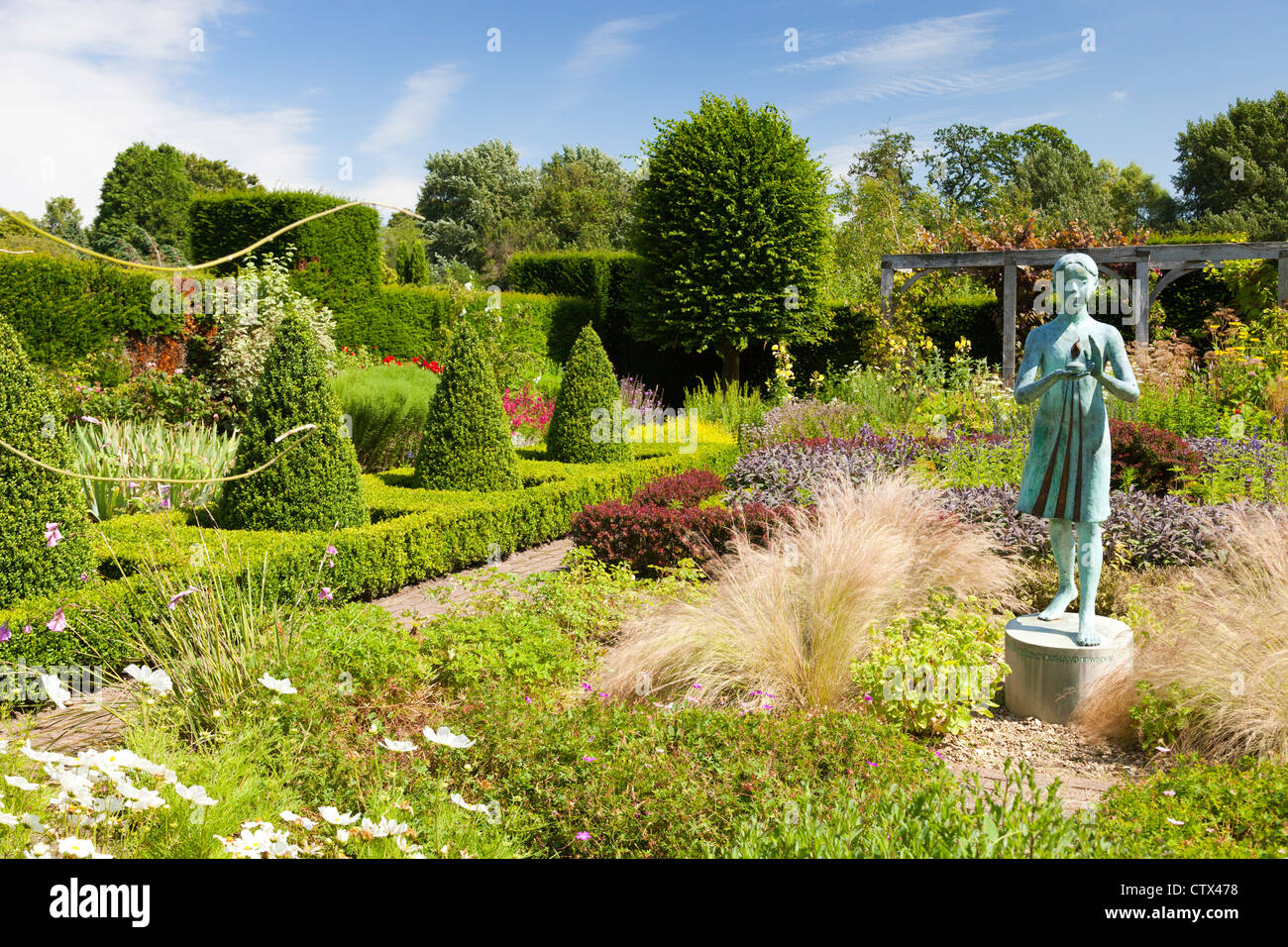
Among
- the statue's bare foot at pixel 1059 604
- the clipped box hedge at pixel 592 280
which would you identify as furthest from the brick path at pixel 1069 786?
the clipped box hedge at pixel 592 280

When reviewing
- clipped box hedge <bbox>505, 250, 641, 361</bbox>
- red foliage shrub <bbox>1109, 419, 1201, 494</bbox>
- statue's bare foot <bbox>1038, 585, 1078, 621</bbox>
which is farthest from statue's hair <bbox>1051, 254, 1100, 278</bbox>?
clipped box hedge <bbox>505, 250, 641, 361</bbox>

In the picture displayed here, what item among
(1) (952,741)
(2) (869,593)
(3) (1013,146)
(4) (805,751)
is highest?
(3) (1013,146)

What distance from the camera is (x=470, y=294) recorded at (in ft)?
49.9

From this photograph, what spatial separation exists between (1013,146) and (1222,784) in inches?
1757

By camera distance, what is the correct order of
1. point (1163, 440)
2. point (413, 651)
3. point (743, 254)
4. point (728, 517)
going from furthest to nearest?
point (743, 254) < point (1163, 440) < point (728, 517) < point (413, 651)

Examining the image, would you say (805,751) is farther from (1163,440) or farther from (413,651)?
(1163,440)

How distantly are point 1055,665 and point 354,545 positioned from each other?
15.2ft

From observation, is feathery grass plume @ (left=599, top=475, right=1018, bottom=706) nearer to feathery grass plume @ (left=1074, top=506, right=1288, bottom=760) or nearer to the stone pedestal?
the stone pedestal

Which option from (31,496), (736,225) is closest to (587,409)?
(31,496)

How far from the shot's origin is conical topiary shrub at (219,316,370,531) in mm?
6688

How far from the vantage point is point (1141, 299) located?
14.4 meters

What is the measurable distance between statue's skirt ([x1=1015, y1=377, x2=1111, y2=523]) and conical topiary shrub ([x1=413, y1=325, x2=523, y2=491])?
17.0ft
